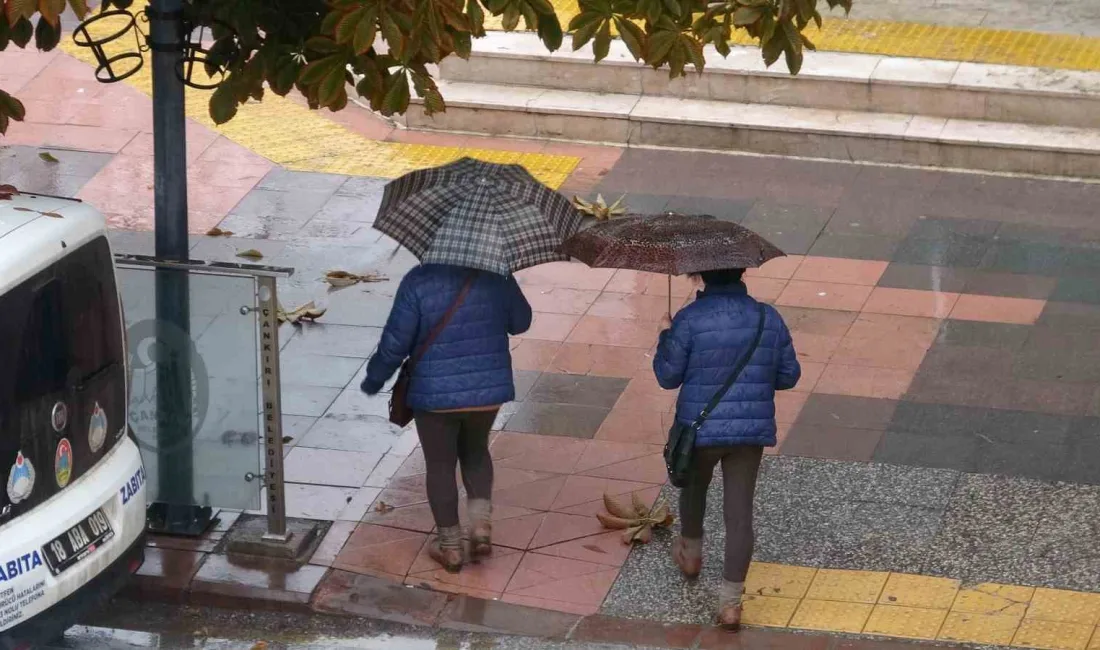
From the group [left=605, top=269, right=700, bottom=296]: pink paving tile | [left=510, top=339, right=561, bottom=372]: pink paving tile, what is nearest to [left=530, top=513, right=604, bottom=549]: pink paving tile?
[left=510, top=339, right=561, bottom=372]: pink paving tile

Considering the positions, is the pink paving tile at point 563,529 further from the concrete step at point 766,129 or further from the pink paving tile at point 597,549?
the concrete step at point 766,129

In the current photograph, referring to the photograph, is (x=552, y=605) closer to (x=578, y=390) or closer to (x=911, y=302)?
(x=578, y=390)

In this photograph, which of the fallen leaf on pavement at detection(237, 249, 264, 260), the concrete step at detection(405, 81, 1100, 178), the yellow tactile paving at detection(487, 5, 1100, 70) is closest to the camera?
the fallen leaf on pavement at detection(237, 249, 264, 260)

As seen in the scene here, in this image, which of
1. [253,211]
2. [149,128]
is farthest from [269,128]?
[253,211]

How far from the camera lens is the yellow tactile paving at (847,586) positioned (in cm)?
723

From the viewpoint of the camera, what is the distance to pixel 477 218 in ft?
22.9

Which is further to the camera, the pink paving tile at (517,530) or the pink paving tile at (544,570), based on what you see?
the pink paving tile at (517,530)

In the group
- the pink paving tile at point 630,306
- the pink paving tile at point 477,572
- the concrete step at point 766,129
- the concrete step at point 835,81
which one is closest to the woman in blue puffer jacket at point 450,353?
the pink paving tile at point 477,572

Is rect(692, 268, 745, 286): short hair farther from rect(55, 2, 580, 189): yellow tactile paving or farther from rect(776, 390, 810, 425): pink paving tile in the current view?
rect(55, 2, 580, 189): yellow tactile paving

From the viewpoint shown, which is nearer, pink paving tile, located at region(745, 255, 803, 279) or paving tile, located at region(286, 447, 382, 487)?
paving tile, located at region(286, 447, 382, 487)

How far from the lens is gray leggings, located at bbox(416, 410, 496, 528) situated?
286 inches

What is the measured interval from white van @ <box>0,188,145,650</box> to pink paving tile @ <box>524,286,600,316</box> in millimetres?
3855

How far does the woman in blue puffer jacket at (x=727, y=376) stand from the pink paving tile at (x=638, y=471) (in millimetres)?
1347

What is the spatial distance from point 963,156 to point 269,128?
547cm
